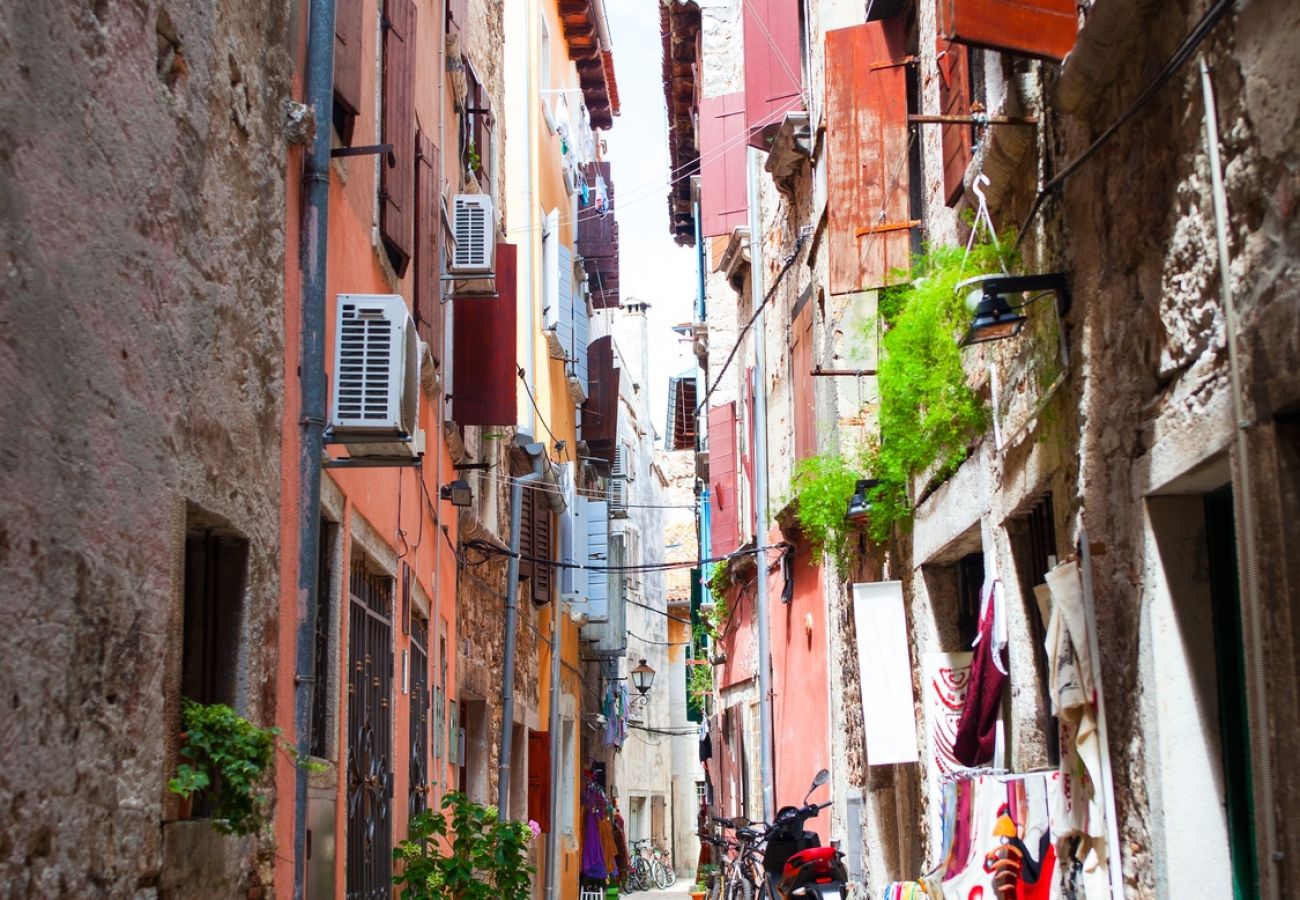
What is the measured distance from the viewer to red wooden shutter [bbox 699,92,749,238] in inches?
703

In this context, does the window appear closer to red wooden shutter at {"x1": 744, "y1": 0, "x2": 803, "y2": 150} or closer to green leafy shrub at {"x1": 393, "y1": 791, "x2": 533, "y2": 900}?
green leafy shrub at {"x1": 393, "y1": 791, "x2": 533, "y2": 900}

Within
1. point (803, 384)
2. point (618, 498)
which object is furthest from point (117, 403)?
point (618, 498)

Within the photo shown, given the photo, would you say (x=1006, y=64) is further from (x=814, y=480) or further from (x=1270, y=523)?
(x=814, y=480)

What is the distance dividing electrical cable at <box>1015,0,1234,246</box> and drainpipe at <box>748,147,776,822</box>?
9711 millimetres

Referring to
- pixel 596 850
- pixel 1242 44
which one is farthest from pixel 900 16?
pixel 596 850

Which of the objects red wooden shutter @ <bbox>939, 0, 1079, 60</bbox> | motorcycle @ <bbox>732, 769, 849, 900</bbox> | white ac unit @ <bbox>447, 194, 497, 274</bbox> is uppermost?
white ac unit @ <bbox>447, 194, 497, 274</bbox>

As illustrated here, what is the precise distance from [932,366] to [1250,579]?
377cm

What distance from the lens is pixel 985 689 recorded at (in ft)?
24.9

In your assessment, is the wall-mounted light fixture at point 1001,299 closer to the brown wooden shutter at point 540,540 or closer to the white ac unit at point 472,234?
the white ac unit at point 472,234

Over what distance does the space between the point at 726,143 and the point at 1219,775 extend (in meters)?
13.7

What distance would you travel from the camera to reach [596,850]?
2608 cm

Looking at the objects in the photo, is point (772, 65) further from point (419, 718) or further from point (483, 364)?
point (419, 718)

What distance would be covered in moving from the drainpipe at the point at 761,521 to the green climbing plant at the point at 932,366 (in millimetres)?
6469

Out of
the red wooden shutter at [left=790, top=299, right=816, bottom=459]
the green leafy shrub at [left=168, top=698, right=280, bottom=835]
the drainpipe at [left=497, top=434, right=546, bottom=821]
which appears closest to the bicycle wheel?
the drainpipe at [left=497, top=434, right=546, bottom=821]
